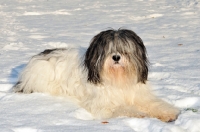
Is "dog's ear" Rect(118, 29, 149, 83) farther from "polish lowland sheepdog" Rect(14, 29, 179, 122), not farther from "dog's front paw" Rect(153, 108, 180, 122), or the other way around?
"dog's front paw" Rect(153, 108, 180, 122)

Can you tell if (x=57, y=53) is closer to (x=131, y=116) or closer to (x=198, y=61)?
(x=131, y=116)

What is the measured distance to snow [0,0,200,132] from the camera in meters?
4.14

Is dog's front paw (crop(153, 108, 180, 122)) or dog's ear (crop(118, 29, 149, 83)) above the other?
dog's ear (crop(118, 29, 149, 83))

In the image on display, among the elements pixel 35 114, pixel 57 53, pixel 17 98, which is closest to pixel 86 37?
pixel 57 53

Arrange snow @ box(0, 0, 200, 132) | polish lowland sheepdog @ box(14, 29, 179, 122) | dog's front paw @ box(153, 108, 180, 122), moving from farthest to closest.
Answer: polish lowland sheepdog @ box(14, 29, 179, 122) → dog's front paw @ box(153, 108, 180, 122) → snow @ box(0, 0, 200, 132)

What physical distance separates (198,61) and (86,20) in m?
5.19

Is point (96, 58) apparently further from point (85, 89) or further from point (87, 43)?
point (87, 43)

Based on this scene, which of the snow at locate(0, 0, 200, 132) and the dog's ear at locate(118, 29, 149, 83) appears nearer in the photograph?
the snow at locate(0, 0, 200, 132)

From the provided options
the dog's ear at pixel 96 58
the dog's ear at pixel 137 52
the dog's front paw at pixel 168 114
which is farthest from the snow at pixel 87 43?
the dog's ear at pixel 137 52

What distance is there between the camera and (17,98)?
16.3 feet

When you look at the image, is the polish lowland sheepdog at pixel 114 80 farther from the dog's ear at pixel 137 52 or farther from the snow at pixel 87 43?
the snow at pixel 87 43

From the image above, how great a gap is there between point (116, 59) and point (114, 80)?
0.26 meters

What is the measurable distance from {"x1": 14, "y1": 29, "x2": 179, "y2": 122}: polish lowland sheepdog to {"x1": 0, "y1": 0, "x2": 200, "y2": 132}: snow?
16 centimetres

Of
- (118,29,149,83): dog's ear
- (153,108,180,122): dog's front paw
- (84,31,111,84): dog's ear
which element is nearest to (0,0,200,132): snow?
(153,108,180,122): dog's front paw
